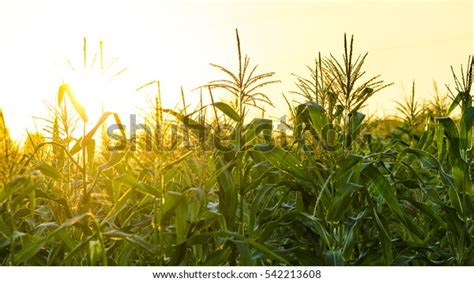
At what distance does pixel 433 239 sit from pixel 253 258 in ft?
4.50

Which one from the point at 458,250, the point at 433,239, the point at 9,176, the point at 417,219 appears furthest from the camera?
the point at 417,219

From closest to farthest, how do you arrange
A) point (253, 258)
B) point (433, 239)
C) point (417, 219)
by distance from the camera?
point (253, 258) < point (433, 239) < point (417, 219)

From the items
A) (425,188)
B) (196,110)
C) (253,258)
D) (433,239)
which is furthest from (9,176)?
(433,239)

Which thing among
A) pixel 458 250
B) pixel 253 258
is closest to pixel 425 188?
pixel 458 250

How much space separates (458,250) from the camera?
172 inches

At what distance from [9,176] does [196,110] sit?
3.21 ft

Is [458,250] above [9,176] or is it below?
below

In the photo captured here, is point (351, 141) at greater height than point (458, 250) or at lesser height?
→ greater

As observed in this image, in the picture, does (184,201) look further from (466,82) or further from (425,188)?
(466,82)

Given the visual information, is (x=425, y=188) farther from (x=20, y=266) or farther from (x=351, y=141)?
(x=20, y=266)

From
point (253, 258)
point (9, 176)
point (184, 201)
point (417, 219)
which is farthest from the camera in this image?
point (417, 219)

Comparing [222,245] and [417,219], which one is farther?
[417,219]
